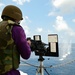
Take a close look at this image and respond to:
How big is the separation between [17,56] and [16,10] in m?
0.48

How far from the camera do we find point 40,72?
16.8 ft

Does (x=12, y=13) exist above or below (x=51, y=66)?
above

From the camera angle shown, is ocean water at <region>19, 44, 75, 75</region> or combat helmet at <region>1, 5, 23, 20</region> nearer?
combat helmet at <region>1, 5, 23, 20</region>

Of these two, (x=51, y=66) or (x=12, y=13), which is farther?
(x=51, y=66)

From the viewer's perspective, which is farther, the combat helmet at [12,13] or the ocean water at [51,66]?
the ocean water at [51,66]

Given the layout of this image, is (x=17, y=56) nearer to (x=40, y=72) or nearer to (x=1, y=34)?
(x=1, y=34)

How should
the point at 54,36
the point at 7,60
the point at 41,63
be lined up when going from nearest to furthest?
1. the point at 7,60
2. the point at 54,36
3. the point at 41,63

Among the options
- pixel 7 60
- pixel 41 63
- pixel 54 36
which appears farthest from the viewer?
pixel 41 63

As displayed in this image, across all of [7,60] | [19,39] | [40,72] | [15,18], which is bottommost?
[40,72]

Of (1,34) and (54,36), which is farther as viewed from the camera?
(54,36)

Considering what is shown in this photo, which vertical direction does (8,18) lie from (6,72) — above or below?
above

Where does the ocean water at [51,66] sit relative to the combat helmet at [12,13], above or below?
below

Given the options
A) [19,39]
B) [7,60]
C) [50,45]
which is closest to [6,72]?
[7,60]

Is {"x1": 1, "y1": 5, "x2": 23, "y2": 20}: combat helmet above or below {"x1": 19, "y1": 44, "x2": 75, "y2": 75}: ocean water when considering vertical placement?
above
